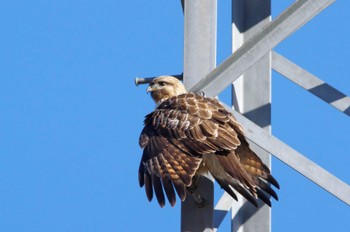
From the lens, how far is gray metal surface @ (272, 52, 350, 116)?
23.7ft

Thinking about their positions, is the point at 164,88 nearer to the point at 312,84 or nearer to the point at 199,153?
the point at 312,84

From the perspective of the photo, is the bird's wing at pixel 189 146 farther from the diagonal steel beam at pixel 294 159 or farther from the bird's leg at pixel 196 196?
the diagonal steel beam at pixel 294 159

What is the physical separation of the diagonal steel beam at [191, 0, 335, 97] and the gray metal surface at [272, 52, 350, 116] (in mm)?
1226

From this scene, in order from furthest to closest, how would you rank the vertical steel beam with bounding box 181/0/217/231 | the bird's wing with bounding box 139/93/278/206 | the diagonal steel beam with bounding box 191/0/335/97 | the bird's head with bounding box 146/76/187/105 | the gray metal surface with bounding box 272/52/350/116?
the bird's head with bounding box 146/76/187/105 → the gray metal surface with bounding box 272/52/350/116 → the bird's wing with bounding box 139/93/278/206 → the vertical steel beam with bounding box 181/0/217/231 → the diagonal steel beam with bounding box 191/0/335/97

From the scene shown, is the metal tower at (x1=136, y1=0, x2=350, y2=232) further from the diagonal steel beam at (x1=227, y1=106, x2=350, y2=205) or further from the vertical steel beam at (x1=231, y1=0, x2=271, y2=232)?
the vertical steel beam at (x1=231, y1=0, x2=271, y2=232)

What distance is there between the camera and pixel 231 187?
6750mm

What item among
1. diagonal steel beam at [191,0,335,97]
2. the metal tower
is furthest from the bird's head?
diagonal steel beam at [191,0,335,97]

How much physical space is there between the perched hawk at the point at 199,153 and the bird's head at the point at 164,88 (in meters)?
1.49

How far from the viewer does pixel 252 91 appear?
7438mm

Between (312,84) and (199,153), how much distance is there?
1041mm

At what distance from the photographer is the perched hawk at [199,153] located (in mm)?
6539

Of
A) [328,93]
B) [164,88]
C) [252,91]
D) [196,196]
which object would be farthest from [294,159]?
[164,88]

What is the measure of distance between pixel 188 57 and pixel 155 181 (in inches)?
28.9

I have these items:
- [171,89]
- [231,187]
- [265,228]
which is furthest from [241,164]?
[171,89]
